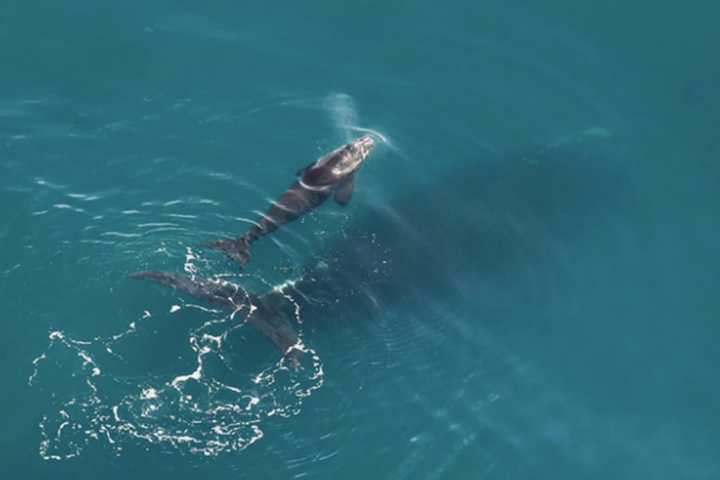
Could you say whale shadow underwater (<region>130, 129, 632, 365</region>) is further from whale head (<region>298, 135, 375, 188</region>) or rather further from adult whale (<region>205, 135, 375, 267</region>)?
whale head (<region>298, 135, 375, 188</region>)

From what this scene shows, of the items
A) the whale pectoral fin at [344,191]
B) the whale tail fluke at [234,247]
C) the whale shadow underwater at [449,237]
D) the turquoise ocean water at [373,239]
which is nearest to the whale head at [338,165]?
the whale pectoral fin at [344,191]

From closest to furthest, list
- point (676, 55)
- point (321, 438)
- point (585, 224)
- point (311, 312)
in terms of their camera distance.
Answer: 1. point (321, 438)
2. point (311, 312)
3. point (585, 224)
4. point (676, 55)

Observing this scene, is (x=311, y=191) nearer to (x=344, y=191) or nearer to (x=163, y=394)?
(x=344, y=191)

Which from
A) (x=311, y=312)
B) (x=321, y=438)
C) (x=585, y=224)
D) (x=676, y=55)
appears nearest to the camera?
(x=321, y=438)

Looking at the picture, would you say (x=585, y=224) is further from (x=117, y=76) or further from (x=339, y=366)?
(x=117, y=76)

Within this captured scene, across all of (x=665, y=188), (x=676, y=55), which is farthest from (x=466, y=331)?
(x=676, y=55)

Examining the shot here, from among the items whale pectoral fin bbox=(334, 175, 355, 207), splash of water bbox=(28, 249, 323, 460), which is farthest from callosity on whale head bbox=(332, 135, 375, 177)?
splash of water bbox=(28, 249, 323, 460)

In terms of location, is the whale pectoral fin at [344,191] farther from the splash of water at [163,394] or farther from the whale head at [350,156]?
the splash of water at [163,394]
